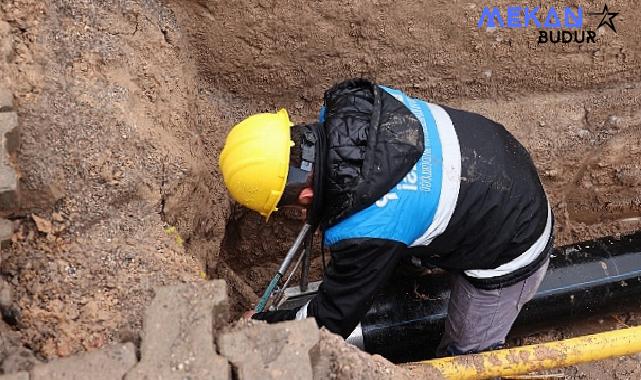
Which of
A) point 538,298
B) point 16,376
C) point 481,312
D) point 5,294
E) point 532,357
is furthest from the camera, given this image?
point 538,298

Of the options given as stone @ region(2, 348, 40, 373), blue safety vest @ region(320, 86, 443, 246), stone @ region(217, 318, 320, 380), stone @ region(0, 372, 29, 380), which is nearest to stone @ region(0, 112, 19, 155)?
stone @ region(2, 348, 40, 373)

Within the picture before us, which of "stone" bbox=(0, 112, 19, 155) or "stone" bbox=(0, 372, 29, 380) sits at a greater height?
"stone" bbox=(0, 112, 19, 155)

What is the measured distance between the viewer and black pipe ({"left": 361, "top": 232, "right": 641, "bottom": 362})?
330cm

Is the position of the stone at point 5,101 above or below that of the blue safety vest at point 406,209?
above

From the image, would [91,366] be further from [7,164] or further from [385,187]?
[385,187]

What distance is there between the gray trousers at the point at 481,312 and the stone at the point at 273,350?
1288mm

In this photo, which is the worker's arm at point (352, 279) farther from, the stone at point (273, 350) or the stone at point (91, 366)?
the stone at point (91, 366)

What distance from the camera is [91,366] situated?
1930 millimetres

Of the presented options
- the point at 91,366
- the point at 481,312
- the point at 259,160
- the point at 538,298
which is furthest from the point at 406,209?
the point at 538,298

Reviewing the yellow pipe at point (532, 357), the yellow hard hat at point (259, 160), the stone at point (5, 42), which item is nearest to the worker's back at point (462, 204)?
the yellow hard hat at point (259, 160)

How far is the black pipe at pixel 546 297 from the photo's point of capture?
3.30 metres

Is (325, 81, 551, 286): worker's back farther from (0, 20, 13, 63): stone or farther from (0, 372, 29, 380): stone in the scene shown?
(0, 20, 13, 63): stone

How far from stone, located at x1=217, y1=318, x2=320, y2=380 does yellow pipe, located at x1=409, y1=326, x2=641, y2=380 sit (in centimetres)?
78

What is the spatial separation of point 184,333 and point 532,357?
150 centimetres
